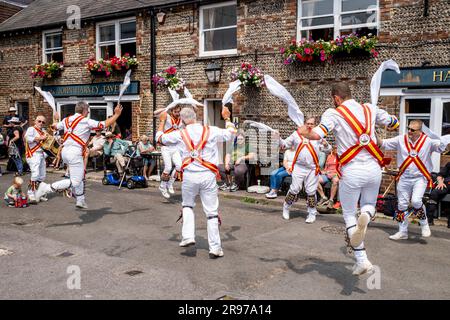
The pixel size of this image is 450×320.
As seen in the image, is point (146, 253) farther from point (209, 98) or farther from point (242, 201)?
point (209, 98)

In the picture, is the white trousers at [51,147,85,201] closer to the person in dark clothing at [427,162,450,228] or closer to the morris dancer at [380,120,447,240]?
the morris dancer at [380,120,447,240]

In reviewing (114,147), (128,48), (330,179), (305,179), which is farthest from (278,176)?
(128,48)

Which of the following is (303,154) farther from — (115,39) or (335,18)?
(115,39)

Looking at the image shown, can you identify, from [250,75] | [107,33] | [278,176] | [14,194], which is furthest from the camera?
[107,33]

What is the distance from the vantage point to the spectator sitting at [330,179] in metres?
10.4

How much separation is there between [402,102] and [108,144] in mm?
8380

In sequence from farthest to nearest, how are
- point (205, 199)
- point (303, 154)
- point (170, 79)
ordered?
1. point (170, 79)
2. point (303, 154)
3. point (205, 199)

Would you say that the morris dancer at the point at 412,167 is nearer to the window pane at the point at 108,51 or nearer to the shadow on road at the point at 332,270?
the shadow on road at the point at 332,270

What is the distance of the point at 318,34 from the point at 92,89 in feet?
28.9

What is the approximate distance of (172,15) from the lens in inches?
598

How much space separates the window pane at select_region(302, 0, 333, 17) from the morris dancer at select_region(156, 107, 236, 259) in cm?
711

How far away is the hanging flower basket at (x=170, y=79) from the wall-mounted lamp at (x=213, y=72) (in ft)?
3.54

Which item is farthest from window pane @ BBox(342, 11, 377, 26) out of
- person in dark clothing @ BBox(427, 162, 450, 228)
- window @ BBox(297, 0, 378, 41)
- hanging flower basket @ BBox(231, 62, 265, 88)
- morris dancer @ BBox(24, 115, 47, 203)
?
morris dancer @ BBox(24, 115, 47, 203)

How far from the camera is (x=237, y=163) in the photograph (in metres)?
12.4
